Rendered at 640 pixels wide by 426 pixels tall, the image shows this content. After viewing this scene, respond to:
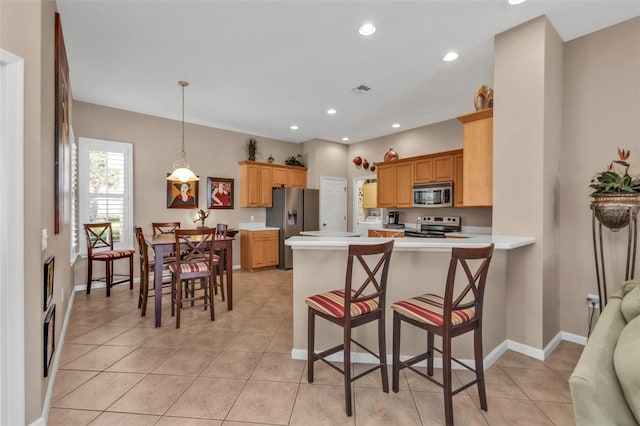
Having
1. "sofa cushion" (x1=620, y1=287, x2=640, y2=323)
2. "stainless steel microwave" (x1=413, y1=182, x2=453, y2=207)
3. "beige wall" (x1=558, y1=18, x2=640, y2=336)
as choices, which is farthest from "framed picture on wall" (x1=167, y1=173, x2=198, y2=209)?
"sofa cushion" (x1=620, y1=287, x2=640, y2=323)

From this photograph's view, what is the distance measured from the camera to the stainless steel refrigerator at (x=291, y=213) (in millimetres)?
6242

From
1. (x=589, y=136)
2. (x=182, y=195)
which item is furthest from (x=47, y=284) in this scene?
(x=589, y=136)

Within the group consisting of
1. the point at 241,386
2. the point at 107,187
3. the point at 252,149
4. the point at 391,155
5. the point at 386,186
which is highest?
the point at 252,149

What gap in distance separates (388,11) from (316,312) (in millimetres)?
2474

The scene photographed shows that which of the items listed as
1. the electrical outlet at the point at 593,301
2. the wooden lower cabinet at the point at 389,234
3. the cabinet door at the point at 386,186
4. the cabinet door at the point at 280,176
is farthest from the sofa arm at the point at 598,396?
the cabinet door at the point at 280,176

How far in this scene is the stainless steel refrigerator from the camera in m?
6.24

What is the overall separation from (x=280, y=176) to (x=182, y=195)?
2060 mm

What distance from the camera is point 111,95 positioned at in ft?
13.9

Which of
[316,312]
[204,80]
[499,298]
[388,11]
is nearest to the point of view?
[316,312]

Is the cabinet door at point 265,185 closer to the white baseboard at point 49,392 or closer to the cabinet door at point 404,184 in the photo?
the cabinet door at point 404,184

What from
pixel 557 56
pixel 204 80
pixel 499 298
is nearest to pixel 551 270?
pixel 499 298

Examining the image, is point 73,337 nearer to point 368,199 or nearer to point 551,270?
point 551,270

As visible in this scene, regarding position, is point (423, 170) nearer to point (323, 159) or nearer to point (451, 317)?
point (323, 159)

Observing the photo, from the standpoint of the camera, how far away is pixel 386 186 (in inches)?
238
